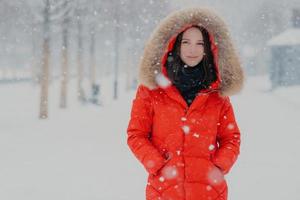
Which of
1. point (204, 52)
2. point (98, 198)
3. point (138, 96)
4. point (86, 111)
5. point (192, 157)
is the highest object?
point (204, 52)

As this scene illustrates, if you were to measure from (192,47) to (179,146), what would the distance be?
0.65m

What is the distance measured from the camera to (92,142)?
37.3 ft

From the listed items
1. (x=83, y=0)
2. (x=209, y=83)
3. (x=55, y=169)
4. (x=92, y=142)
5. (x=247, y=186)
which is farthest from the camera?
(x=83, y=0)

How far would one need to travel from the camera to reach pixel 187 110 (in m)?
2.99

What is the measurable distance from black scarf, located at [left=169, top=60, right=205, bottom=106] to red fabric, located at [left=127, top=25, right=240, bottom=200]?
0.07 metres

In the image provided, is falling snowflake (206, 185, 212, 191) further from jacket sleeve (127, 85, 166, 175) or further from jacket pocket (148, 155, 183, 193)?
jacket sleeve (127, 85, 166, 175)

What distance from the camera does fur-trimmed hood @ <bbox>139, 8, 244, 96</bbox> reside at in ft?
10.3

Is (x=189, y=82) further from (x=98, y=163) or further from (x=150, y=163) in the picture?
(x=98, y=163)

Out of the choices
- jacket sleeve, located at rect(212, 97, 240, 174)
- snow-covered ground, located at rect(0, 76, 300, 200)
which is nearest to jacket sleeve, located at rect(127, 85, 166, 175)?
jacket sleeve, located at rect(212, 97, 240, 174)

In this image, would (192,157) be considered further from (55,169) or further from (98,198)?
(55,169)

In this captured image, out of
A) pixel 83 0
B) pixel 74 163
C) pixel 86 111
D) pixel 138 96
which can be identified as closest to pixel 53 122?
pixel 86 111

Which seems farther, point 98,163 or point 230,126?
point 98,163

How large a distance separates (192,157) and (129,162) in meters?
6.07

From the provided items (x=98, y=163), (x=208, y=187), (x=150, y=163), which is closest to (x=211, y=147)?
(x=208, y=187)
